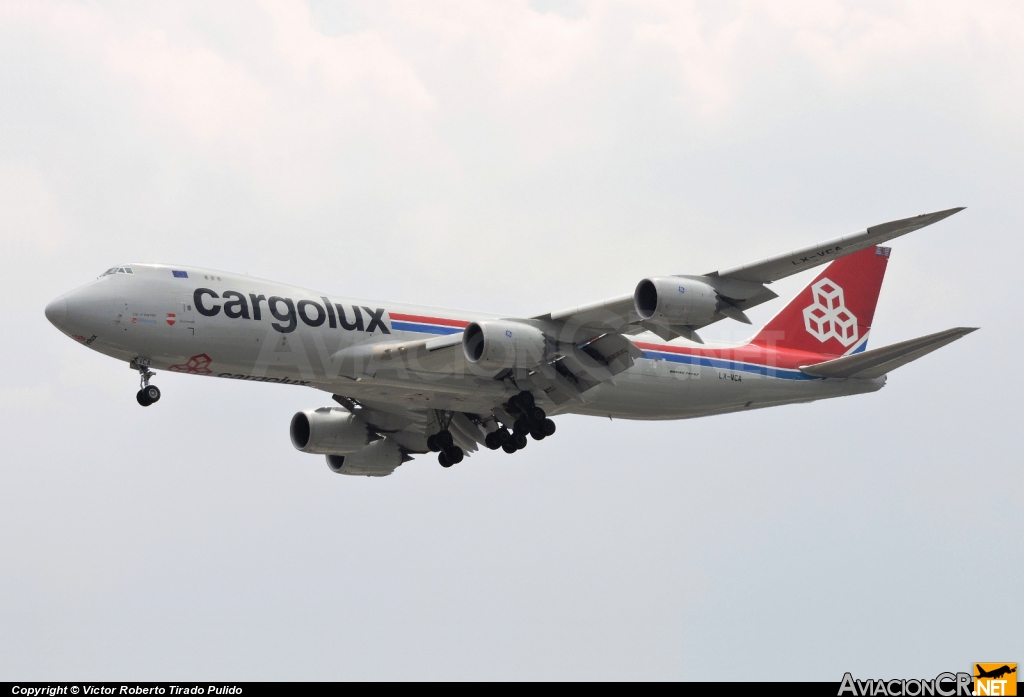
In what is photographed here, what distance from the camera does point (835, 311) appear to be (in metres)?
46.2

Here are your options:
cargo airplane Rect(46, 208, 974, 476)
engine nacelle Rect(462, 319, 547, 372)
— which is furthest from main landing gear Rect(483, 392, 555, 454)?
engine nacelle Rect(462, 319, 547, 372)

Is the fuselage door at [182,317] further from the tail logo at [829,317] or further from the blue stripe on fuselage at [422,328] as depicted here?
the tail logo at [829,317]

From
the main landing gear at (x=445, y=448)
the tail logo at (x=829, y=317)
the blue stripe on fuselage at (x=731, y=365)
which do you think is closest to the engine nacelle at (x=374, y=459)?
the main landing gear at (x=445, y=448)

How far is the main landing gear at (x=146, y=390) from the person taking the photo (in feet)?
115

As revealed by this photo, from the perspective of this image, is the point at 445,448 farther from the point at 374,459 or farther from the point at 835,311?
the point at 835,311

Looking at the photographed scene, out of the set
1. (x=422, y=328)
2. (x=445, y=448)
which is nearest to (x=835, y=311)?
(x=445, y=448)

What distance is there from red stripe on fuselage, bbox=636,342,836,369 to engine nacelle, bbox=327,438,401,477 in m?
10.4

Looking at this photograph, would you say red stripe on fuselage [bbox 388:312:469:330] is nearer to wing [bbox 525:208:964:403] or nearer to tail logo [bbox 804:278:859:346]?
wing [bbox 525:208:964:403]

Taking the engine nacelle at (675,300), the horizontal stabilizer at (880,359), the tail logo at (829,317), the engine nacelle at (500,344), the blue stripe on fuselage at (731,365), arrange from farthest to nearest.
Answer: the tail logo at (829,317), the blue stripe on fuselage at (731,365), the horizontal stabilizer at (880,359), the engine nacelle at (500,344), the engine nacelle at (675,300)

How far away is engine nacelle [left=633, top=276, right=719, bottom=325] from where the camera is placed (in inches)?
1329

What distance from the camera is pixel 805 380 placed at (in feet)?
142

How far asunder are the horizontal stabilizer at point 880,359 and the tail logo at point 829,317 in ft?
7.38

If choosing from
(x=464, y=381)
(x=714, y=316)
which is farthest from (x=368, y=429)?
(x=714, y=316)

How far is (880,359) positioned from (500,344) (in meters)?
13.2
